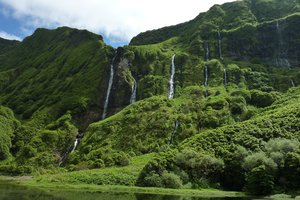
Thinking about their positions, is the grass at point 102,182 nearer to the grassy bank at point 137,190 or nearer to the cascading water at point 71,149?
the grassy bank at point 137,190

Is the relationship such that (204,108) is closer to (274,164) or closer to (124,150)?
(124,150)

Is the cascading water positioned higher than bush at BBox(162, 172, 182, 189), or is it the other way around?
the cascading water

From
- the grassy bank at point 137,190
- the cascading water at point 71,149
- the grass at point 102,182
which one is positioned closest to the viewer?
the grassy bank at point 137,190

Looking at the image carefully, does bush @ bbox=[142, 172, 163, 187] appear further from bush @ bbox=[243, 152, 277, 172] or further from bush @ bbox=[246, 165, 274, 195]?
bush @ bbox=[246, 165, 274, 195]

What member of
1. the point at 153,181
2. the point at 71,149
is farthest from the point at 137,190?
the point at 71,149

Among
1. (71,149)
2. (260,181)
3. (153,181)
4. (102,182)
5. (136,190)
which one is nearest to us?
(260,181)

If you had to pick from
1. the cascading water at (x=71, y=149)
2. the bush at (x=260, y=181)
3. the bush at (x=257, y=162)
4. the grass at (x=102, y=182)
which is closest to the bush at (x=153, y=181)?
the grass at (x=102, y=182)

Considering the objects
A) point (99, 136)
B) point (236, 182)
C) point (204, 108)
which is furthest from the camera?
point (204, 108)

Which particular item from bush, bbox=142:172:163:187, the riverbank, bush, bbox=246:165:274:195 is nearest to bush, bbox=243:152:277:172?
bush, bbox=246:165:274:195

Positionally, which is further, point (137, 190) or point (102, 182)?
point (102, 182)

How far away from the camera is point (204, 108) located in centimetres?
19188

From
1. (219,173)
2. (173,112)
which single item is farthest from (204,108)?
(219,173)

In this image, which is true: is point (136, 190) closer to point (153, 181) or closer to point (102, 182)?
point (153, 181)

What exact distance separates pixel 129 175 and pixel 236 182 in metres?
32.8
